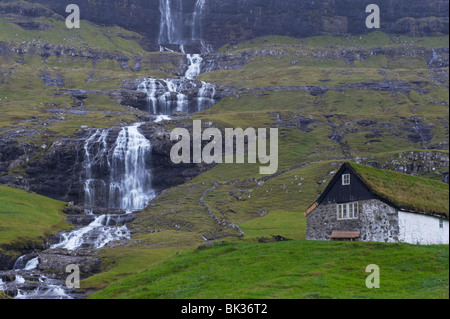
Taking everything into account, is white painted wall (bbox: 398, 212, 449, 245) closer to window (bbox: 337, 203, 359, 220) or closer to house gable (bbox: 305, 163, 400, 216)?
house gable (bbox: 305, 163, 400, 216)

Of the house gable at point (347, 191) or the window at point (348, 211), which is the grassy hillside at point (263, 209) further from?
the house gable at point (347, 191)

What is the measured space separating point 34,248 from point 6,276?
17.3 meters

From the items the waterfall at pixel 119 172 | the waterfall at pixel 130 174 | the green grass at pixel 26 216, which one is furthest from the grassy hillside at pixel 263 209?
the waterfall at pixel 119 172

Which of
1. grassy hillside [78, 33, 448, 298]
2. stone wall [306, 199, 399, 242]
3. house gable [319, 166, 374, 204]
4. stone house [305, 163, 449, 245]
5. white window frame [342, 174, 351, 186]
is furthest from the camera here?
white window frame [342, 174, 351, 186]

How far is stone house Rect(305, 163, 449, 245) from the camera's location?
176 feet

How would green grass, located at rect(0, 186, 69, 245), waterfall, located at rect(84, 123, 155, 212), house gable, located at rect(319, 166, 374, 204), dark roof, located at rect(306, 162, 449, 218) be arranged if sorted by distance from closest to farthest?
dark roof, located at rect(306, 162, 449, 218), house gable, located at rect(319, 166, 374, 204), green grass, located at rect(0, 186, 69, 245), waterfall, located at rect(84, 123, 155, 212)

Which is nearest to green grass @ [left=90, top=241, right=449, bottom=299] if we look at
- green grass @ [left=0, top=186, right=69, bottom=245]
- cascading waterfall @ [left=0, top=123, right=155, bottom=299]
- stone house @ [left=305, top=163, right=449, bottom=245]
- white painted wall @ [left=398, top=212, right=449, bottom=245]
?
stone house @ [left=305, top=163, right=449, bottom=245]

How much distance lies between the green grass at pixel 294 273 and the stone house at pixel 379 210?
4.87 meters

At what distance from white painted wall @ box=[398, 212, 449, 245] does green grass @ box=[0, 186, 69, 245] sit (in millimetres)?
58105

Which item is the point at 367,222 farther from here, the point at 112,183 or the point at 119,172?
the point at 119,172

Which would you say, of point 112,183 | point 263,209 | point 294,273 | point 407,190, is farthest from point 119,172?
point 294,273

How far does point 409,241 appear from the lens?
53031 millimetres

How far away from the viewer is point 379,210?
54.3 m

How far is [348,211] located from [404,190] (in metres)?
5.90
